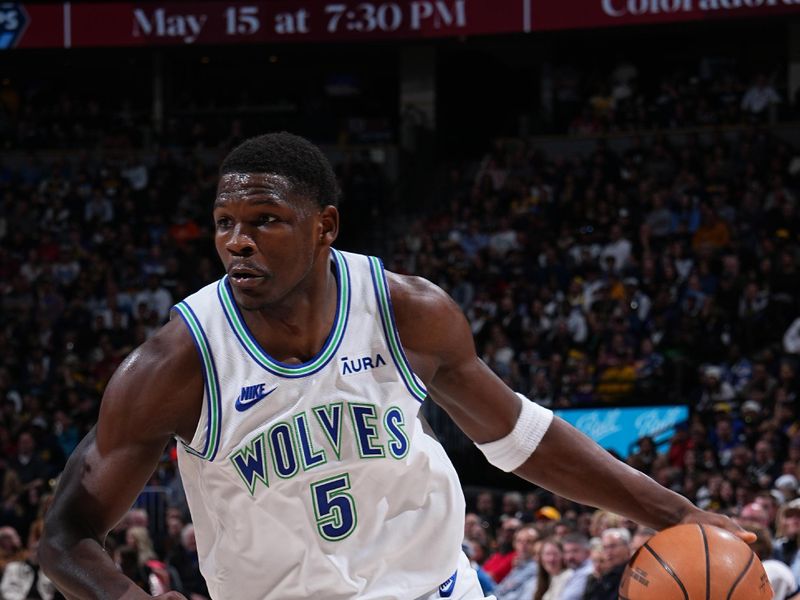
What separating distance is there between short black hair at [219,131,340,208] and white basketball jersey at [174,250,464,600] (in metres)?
0.29

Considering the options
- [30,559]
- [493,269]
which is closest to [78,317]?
[493,269]

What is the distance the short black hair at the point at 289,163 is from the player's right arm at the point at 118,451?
1.46 feet

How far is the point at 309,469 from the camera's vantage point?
307cm

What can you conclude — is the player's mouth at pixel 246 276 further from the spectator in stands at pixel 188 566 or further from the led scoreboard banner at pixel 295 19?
the led scoreboard banner at pixel 295 19

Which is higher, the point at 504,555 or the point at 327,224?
the point at 327,224

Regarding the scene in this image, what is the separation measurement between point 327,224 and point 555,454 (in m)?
0.89

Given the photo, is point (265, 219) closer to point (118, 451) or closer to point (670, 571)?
point (118, 451)

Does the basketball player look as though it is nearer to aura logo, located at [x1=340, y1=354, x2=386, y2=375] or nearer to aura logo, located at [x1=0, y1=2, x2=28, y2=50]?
aura logo, located at [x1=340, y1=354, x2=386, y2=375]

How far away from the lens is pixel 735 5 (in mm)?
16594

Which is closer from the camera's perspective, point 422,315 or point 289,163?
point 289,163

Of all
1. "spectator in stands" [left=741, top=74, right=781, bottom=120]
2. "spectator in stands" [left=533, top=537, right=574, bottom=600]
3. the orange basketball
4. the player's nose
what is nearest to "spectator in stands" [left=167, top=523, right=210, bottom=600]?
"spectator in stands" [left=533, top=537, right=574, bottom=600]

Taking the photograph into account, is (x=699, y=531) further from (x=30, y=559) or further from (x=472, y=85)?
(x=472, y=85)

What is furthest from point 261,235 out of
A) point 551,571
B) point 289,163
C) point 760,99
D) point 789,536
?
point 760,99

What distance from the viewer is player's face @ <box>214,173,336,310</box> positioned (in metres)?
3.02
